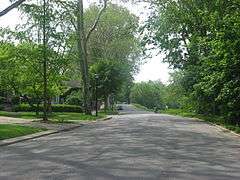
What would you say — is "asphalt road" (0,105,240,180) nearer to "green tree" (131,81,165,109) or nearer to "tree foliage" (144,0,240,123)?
"tree foliage" (144,0,240,123)

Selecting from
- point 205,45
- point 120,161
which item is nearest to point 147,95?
point 205,45

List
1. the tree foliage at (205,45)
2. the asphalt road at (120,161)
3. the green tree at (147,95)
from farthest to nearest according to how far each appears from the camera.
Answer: the green tree at (147,95) < the tree foliage at (205,45) < the asphalt road at (120,161)

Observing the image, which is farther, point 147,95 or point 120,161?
point 147,95

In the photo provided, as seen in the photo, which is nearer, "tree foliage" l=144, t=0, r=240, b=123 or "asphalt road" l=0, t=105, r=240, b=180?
"asphalt road" l=0, t=105, r=240, b=180

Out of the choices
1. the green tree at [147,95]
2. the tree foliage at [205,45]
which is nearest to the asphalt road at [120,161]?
the tree foliage at [205,45]

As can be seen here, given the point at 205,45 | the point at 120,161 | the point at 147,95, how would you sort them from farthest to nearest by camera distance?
the point at 147,95
the point at 205,45
the point at 120,161

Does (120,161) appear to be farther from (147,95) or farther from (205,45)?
(147,95)

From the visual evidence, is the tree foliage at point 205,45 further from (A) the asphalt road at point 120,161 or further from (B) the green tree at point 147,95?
(B) the green tree at point 147,95

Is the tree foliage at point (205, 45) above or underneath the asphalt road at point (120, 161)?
above

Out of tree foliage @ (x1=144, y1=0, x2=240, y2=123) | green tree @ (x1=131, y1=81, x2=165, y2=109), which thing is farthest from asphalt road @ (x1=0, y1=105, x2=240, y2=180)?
green tree @ (x1=131, y1=81, x2=165, y2=109)

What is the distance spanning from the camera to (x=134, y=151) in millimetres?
16375

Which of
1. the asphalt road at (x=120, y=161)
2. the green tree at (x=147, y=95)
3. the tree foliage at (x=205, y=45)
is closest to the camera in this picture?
the asphalt road at (x=120, y=161)

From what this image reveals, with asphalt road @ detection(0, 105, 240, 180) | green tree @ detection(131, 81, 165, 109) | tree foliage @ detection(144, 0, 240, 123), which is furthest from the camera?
green tree @ detection(131, 81, 165, 109)

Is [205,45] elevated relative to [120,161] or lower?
elevated
